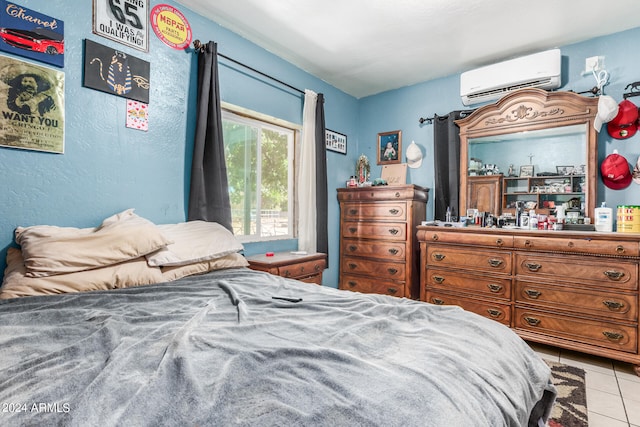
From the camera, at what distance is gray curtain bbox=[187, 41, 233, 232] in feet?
8.00

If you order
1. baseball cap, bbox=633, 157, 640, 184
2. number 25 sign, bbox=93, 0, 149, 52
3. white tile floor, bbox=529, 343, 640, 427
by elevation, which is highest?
number 25 sign, bbox=93, 0, 149, 52

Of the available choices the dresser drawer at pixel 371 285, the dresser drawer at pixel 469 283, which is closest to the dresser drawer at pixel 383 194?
the dresser drawer at pixel 469 283

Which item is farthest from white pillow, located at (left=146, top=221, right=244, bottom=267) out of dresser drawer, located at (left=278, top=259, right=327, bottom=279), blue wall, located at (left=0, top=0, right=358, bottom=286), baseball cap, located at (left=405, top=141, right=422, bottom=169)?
baseball cap, located at (left=405, top=141, right=422, bottom=169)

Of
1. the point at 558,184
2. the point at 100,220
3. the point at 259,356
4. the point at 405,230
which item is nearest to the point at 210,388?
the point at 259,356

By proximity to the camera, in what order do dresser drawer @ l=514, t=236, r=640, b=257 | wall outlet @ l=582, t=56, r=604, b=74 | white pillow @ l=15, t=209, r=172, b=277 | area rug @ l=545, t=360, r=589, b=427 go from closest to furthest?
white pillow @ l=15, t=209, r=172, b=277
area rug @ l=545, t=360, r=589, b=427
dresser drawer @ l=514, t=236, r=640, b=257
wall outlet @ l=582, t=56, r=604, b=74

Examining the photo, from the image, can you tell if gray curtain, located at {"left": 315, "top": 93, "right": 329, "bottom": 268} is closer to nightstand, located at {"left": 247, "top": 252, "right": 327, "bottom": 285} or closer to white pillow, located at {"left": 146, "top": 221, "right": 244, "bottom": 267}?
nightstand, located at {"left": 247, "top": 252, "right": 327, "bottom": 285}

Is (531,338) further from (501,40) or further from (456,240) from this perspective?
(501,40)

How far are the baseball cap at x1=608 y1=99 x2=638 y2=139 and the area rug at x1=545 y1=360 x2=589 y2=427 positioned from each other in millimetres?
1963

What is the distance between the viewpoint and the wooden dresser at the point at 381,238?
132 inches

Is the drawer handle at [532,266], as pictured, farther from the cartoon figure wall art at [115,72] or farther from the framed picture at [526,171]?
the cartoon figure wall art at [115,72]

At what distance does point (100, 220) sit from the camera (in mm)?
2021

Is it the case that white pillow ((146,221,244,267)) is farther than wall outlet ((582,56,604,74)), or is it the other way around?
wall outlet ((582,56,604,74))

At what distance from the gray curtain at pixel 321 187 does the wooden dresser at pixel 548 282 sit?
1.10m

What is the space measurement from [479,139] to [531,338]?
1978mm
